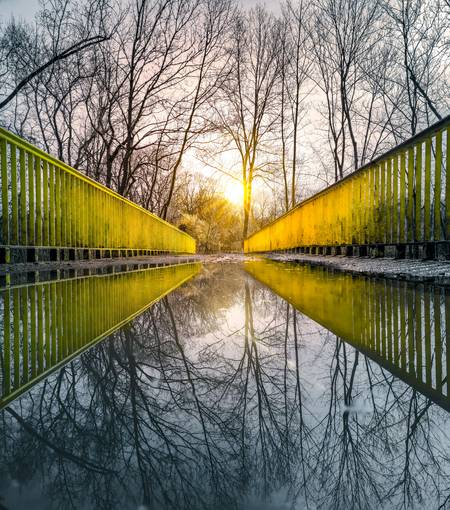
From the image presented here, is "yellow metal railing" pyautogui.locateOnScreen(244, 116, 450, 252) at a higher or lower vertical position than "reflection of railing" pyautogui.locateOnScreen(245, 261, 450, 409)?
higher

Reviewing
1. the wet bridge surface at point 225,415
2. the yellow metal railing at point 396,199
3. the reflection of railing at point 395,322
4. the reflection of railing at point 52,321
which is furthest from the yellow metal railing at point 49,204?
the yellow metal railing at point 396,199

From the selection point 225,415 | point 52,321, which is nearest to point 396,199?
point 52,321

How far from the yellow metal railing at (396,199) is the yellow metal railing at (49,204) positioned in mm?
4526

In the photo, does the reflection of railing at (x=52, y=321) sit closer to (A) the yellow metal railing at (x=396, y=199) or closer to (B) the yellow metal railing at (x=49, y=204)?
(B) the yellow metal railing at (x=49, y=204)

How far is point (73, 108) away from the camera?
70.5ft

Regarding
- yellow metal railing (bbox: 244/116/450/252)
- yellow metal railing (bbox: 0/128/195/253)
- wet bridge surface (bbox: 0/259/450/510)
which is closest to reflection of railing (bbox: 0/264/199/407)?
wet bridge surface (bbox: 0/259/450/510)

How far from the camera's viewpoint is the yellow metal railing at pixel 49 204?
4.99 m

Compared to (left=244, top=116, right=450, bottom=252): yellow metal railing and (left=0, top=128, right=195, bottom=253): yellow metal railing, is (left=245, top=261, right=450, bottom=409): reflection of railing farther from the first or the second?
(left=0, top=128, right=195, bottom=253): yellow metal railing

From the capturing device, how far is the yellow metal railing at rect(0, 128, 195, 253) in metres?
4.99

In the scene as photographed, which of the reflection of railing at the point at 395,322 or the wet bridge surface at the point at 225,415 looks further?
the reflection of railing at the point at 395,322

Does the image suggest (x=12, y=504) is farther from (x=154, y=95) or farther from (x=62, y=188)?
(x=154, y=95)

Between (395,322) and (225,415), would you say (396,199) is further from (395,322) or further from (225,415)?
(225,415)

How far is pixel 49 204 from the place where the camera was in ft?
19.7

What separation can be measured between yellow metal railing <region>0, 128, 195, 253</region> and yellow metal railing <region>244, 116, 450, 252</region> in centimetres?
453
